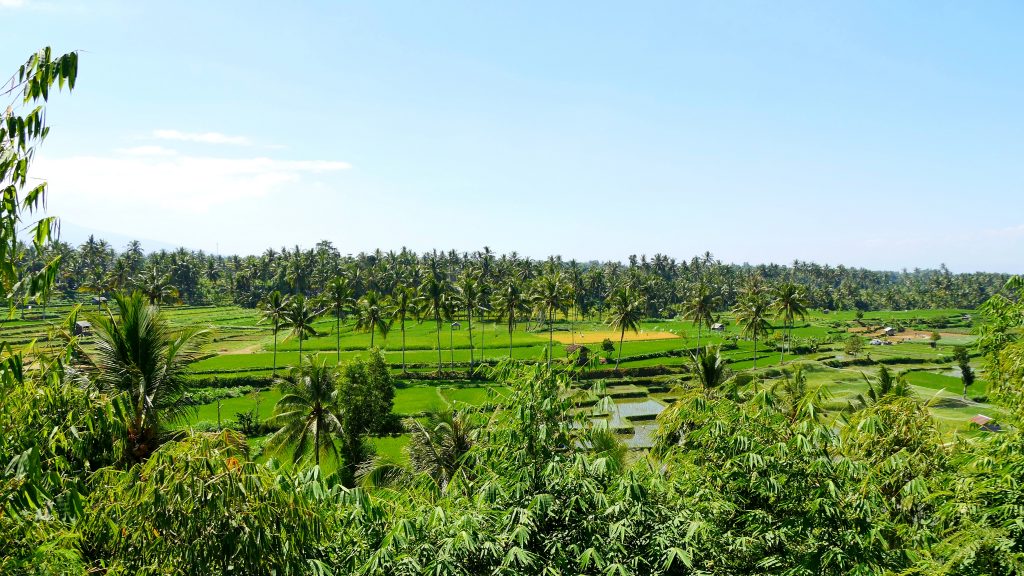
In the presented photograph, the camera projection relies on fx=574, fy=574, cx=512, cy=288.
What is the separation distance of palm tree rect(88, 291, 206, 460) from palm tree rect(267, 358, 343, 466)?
11.3 metres

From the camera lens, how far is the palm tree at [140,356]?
11.8 meters

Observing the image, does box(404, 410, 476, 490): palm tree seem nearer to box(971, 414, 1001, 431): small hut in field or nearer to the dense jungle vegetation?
the dense jungle vegetation

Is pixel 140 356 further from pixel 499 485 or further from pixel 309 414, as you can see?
pixel 309 414

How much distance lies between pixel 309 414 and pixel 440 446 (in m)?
6.69

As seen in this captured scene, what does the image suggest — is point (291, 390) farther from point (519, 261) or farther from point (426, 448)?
point (519, 261)

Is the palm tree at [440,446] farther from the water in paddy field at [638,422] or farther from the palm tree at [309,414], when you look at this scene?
the water in paddy field at [638,422]

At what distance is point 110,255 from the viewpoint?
117 meters

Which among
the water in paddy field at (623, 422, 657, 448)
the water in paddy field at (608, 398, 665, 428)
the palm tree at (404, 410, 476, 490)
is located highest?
the palm tree at (404, 410, 476, 490)

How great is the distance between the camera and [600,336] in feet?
282

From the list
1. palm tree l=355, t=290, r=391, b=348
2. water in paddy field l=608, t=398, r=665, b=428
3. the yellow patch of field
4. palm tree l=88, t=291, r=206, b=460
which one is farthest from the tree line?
palm tree l=88, t=291, r=206, b=460

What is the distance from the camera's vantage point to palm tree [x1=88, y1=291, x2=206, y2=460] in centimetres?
1180

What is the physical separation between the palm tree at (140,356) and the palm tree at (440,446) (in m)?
10.2

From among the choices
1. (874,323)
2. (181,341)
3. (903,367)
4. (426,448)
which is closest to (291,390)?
(426,448)

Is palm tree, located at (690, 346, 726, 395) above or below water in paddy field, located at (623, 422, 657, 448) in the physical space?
above
